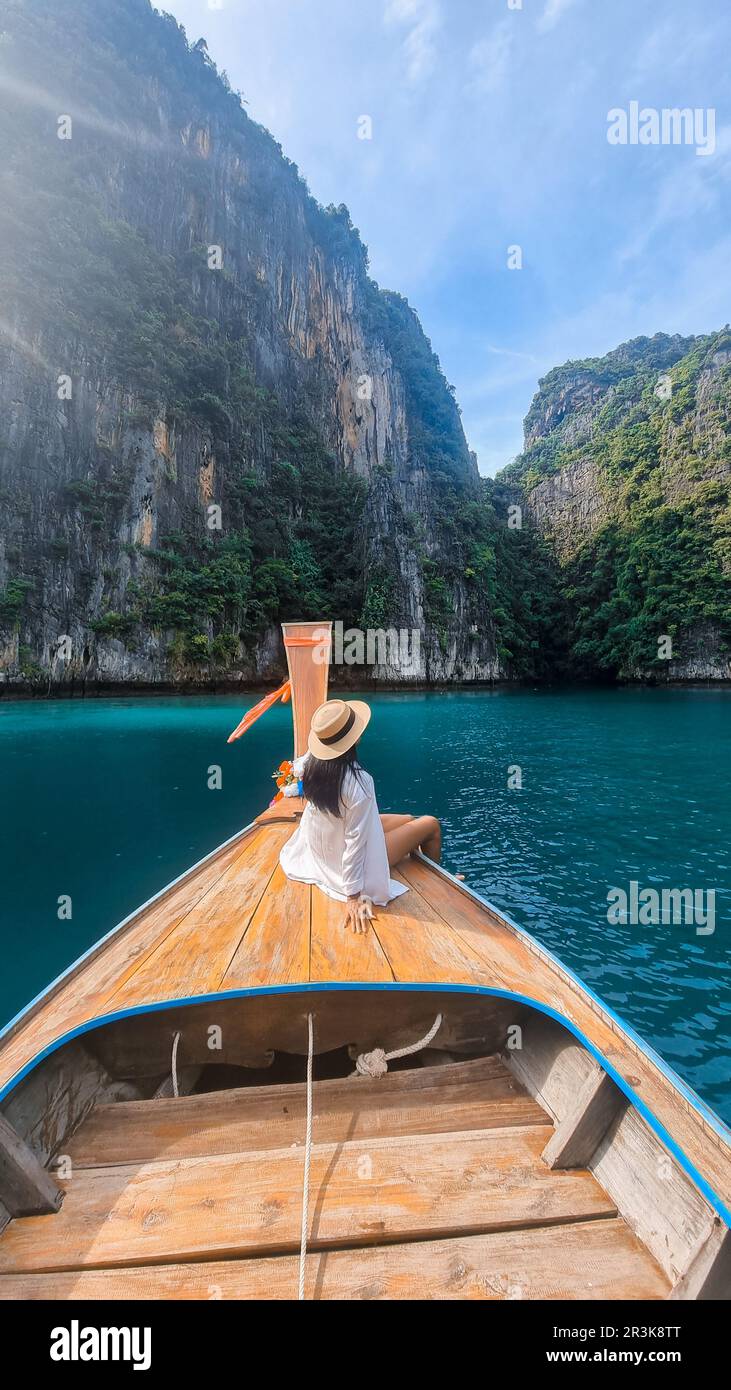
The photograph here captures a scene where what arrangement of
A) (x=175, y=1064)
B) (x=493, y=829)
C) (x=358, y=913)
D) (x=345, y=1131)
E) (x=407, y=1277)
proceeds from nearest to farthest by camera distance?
(x=407, y=1277), (x=345, y=1131), (x=175, y=1064), (x=358, y=913), (x=493, y=829)

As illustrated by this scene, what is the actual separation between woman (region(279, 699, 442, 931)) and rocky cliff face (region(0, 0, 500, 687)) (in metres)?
29.3

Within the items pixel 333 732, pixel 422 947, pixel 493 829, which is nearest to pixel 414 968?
pixel 422 947

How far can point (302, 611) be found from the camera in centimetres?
3644

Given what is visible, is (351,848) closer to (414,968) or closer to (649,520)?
(414,968)

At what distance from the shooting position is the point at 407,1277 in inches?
54.1

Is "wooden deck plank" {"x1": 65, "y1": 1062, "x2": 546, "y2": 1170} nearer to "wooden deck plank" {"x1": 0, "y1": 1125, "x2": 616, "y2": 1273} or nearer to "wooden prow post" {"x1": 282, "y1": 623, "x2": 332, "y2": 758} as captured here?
"wooden deck plank" {"x1": 0, "y1": 1125, "x2": 616, "y2": 1273}

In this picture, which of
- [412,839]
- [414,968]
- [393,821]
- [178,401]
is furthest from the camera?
[178,401]

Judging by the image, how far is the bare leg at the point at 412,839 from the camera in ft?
12.4

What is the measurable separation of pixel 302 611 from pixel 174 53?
48582 millimetres

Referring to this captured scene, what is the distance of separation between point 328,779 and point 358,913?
701mm

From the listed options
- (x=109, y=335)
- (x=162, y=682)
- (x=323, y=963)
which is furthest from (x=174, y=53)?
(x=323, y=963)

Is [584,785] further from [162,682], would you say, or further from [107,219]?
[107,219]

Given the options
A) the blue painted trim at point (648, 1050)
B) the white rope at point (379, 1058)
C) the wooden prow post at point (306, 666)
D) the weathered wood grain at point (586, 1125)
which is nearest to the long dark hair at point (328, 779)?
the white rope at point (379, 1058)

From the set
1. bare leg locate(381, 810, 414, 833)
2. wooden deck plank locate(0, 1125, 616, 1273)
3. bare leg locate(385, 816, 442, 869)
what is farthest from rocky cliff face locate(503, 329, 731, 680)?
wooden deck plank locate(0, 1125, 616, 1273)
